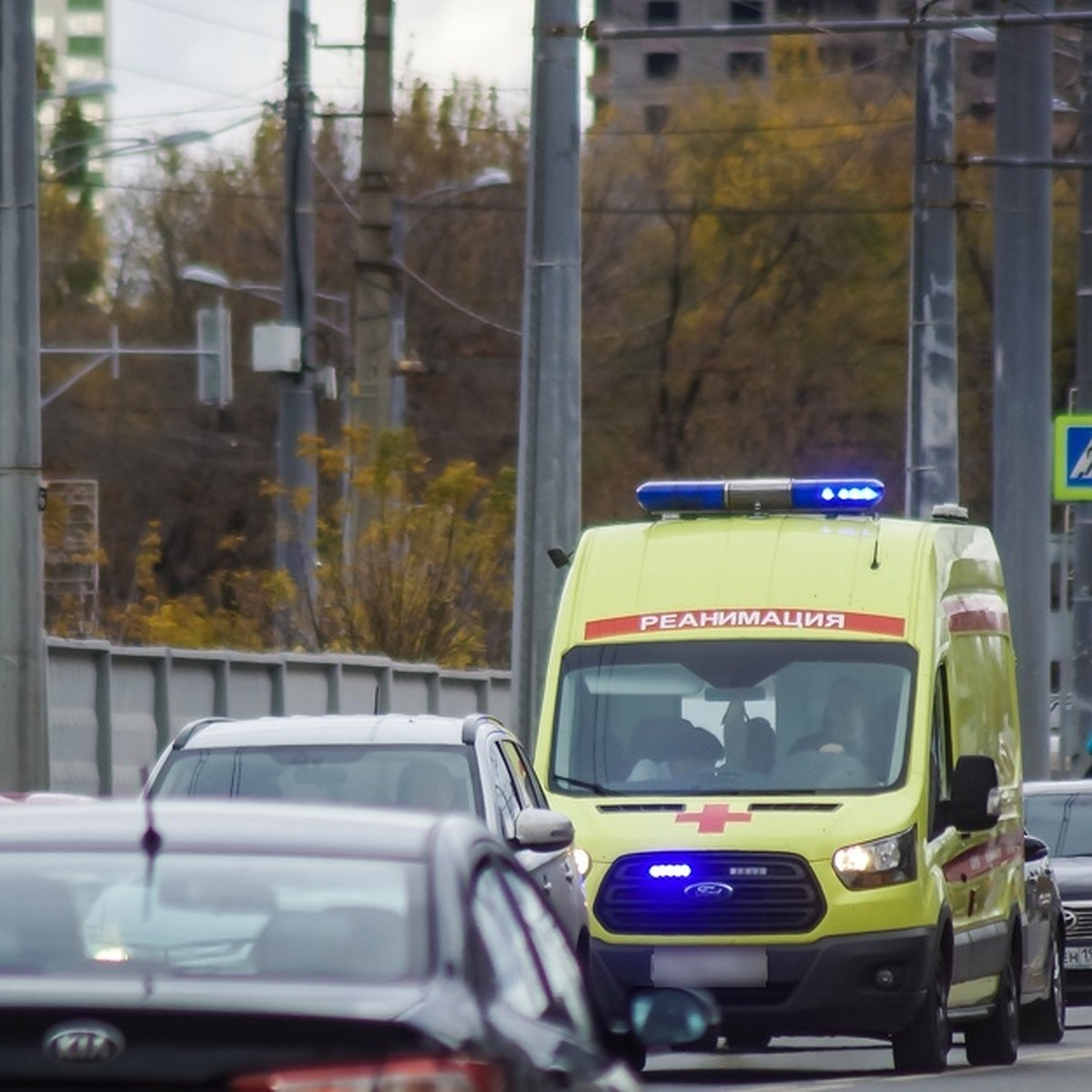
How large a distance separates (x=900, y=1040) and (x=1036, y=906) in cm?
296

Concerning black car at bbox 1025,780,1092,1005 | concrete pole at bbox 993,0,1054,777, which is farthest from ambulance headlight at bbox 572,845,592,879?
concrete pole at bbox 993,0,1054,777

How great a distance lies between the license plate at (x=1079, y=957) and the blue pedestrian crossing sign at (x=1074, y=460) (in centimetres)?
770

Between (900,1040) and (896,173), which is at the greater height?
(896,173)

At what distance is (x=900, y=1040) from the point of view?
14.4 m

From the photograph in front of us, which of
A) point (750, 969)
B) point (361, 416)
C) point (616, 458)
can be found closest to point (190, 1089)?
point (750, 969)

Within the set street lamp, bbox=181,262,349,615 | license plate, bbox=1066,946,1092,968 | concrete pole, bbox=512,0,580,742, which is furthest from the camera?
street lamp, bbox=181,262,349,615

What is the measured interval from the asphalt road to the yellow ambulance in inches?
8.3

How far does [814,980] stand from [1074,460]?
14.5m

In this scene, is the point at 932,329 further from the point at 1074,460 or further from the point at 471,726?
the point at 471,726

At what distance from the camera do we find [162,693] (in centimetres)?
2503

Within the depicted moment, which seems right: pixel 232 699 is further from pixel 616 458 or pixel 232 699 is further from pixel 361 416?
pixel 616 458

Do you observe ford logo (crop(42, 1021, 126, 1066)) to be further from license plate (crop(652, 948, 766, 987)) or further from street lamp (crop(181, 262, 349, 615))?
street lamp (crop(181, 262, 349, 615))

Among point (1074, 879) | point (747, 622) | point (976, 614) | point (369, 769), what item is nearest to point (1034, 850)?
point (976, 614)

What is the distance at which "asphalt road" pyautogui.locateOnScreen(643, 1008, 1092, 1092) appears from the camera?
14086mm
